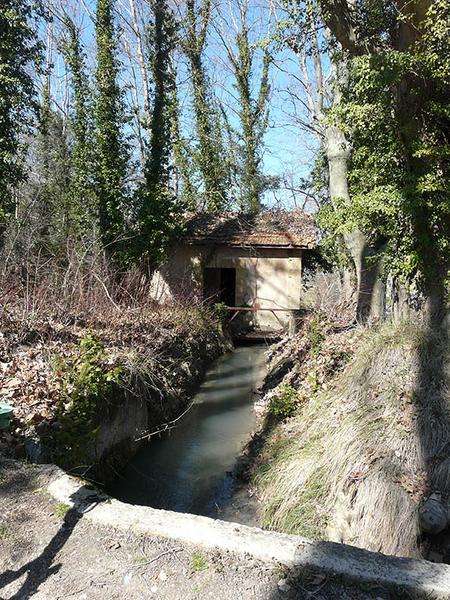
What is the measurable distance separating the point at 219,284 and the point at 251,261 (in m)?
2.66

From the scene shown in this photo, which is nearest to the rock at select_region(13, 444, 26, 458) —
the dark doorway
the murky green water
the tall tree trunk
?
the murky green water

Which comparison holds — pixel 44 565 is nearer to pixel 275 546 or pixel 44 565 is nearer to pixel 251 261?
pixel 275 546

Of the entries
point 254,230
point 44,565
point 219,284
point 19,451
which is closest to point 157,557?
point 44,565

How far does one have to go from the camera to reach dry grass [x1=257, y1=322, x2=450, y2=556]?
15.0 ft

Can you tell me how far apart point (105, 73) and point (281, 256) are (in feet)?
28.0

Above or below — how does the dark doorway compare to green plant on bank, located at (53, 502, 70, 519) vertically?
above

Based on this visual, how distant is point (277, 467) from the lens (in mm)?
6105

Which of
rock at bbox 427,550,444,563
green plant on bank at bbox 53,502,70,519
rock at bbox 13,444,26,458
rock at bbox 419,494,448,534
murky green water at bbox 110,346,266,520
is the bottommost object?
murky green water at bbox 110,346,266,520

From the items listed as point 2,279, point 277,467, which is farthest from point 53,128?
point 277,467

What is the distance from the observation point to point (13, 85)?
11508 mm

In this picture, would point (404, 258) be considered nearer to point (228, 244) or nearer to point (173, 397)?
point (173, 397)

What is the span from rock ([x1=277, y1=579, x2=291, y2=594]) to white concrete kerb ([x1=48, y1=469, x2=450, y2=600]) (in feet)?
0.41

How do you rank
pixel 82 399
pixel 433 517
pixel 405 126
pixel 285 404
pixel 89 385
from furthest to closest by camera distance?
pixel 285 404 < pixel 405 126 < pixel 89 385 < pixel 82 399 < pixel 433 517

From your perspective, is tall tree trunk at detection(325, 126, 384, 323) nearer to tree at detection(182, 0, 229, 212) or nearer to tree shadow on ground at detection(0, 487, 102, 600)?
tree shadow on ground at detection(0, 487, 102, 600)
